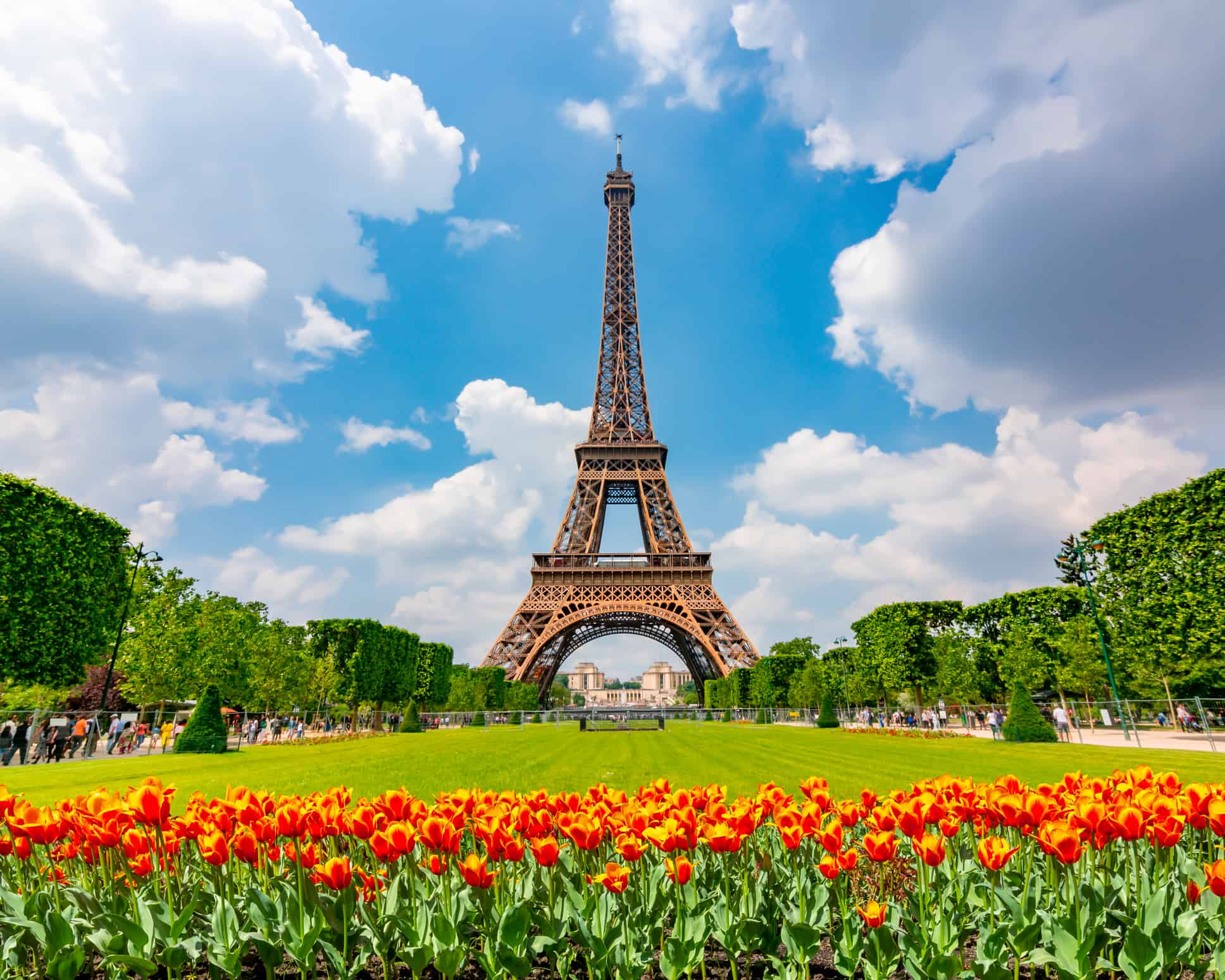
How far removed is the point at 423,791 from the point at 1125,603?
29.1m

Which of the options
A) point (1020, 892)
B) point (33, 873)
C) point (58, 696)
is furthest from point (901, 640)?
point (58, 696)

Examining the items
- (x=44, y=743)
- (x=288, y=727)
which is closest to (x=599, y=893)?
(x=44, y=743)

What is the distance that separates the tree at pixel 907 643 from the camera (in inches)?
1441

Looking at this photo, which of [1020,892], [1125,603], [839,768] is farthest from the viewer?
[1125,603]

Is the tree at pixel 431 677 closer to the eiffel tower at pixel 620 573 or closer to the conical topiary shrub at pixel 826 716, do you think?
the eiffel tower at pixel 620 573

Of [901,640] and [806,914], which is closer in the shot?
[806,914]

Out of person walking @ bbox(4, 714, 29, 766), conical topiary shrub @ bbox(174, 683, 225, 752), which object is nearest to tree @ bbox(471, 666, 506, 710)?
conical topiary shrub @ bbox(174, 683, 225, 752)

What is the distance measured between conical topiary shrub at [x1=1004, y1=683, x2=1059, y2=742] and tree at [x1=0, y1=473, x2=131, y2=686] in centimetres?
3319

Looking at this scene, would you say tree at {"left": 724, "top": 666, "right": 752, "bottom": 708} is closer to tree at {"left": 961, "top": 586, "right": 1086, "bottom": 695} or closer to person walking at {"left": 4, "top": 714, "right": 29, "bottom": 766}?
tree at {"left": 961, "top": 586, "right": 1086, "bottom": 695}

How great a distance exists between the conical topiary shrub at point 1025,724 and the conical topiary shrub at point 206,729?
93.7ft

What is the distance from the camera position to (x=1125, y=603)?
86.7 ft

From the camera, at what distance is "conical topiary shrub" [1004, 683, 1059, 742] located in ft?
75.4

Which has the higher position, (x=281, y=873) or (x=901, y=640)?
(x=901, y=640)

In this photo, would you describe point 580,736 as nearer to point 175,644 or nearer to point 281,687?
point 281,687
